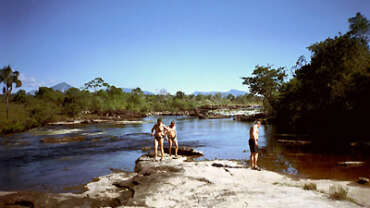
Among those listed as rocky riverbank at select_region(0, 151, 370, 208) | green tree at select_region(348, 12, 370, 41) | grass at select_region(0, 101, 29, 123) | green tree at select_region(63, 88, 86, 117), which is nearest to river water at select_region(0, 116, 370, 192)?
rocky riverbank at select_region(0, 151, 370, 208)

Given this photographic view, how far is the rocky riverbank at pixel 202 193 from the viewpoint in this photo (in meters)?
7.30

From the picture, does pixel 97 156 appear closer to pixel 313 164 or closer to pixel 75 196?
pixel 75 196

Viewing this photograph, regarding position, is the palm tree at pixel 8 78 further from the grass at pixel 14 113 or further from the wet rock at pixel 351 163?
the wet rock at pixel 351 163

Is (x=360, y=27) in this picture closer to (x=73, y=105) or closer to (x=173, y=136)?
(x=173, y=136)

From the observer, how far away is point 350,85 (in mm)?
21391

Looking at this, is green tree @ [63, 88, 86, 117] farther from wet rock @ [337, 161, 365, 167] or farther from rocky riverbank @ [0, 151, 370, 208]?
wet rock @ [337, 161, 365, 167]

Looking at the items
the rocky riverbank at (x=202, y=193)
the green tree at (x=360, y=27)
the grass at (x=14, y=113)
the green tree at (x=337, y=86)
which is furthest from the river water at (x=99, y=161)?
the grass at (x=14, y=113)

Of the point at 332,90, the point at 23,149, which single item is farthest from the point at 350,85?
the point at 23,149

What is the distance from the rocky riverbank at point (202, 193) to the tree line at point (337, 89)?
47.3 feet

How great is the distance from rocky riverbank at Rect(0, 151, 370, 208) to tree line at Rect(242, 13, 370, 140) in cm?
1441

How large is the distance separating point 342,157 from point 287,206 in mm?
11724

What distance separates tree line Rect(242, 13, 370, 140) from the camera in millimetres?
21094

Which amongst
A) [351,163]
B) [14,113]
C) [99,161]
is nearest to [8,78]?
[14,113]

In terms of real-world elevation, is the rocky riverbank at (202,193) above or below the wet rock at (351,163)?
above
